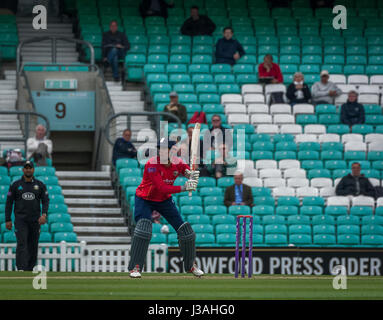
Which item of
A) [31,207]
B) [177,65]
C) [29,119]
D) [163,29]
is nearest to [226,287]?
[31,207]

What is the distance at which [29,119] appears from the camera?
21031 millimetres

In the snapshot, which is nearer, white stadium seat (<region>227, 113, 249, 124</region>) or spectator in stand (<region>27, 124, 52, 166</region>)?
spectator in stand (<region>27, 124, 52, 166</region>)

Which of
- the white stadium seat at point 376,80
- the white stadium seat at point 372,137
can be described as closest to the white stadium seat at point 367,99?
the white stadium seat at point 376,80

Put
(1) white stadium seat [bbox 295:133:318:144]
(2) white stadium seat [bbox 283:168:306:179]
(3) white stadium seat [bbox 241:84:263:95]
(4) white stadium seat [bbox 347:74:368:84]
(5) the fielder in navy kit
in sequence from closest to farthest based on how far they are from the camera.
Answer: (5) the fielder in navy kit < (2) white stadium seat [bbox 283:168:306:179] < (1) white stadium seat [bbox 295:133:318:144] < (3) white stadium seat [bbox 241:84:263:95] < (4) white stadium seat [bbox 347:74:368:84]

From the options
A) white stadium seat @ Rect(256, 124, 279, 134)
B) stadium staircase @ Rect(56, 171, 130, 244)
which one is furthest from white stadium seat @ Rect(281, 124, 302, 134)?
stadium staircase @ Rect(56, 171, 130, 244)

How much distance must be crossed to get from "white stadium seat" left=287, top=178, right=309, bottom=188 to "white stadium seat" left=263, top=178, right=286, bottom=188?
0.16 m

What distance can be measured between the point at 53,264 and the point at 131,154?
4164 mm

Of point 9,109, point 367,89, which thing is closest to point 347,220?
point 367,89

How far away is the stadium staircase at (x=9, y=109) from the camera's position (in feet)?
69.3


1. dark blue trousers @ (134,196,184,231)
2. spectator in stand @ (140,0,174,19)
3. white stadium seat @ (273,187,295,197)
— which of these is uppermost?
spectator in stand @ (140,0,174,19)

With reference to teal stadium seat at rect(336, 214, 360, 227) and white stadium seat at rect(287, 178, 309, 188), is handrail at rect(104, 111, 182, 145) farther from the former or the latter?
teal stadium seat at rect(336, 214, 360, 227)

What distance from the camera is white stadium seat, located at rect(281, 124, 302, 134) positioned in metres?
21.5

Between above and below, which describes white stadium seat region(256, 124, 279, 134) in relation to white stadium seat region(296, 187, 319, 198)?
above

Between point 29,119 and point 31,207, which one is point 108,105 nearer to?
point 29,119
